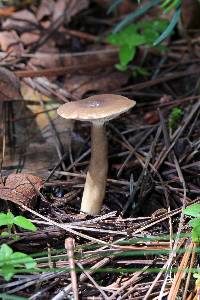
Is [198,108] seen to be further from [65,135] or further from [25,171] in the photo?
[25,171]

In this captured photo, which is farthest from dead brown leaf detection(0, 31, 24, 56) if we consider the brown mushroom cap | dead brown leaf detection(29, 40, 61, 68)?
the brown mushroom cap

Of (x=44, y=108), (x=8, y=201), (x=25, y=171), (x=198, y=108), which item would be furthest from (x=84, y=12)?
(x=8, y=201)

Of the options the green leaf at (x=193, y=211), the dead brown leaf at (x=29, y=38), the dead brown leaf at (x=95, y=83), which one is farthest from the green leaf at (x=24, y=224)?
the dead brown leaf at (x=29, y=38)

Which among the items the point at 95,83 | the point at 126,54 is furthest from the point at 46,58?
the point at 126,54

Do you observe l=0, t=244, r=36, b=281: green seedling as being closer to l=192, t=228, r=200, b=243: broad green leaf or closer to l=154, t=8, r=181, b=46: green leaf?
l=192, t=228, r=200, b=243: broad green leaf

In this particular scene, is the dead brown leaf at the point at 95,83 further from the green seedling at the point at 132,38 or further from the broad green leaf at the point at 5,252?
the broad green leaf at the point at 5,252

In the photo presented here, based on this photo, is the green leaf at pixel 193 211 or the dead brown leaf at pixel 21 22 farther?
the dead brown leaf at pixel 21 22
